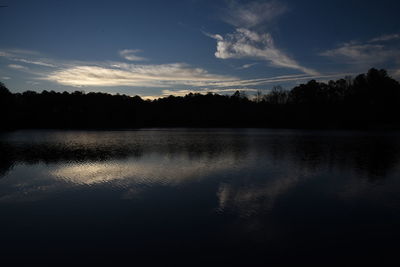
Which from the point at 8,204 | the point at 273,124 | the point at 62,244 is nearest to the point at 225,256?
the point at 62,244

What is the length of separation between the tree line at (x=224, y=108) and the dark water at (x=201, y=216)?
101232mm

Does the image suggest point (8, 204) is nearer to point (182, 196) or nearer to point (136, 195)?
point (136, 195)

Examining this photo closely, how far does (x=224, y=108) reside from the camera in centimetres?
15125

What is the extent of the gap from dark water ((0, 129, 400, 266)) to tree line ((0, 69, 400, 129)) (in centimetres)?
10123

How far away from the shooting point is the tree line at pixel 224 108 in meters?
104

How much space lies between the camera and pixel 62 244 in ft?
26.8

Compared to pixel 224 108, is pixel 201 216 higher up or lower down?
lower down

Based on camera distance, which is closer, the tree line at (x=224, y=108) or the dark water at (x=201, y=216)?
the dark water at (x=201, y=216)

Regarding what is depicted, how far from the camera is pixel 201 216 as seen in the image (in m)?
10.5

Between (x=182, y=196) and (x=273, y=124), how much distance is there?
118 meters

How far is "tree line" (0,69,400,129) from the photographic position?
341 feet

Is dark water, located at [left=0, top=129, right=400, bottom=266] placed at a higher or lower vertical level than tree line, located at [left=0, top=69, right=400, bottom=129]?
lower

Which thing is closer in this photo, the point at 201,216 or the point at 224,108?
the point at 201,216

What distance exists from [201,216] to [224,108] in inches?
5620
